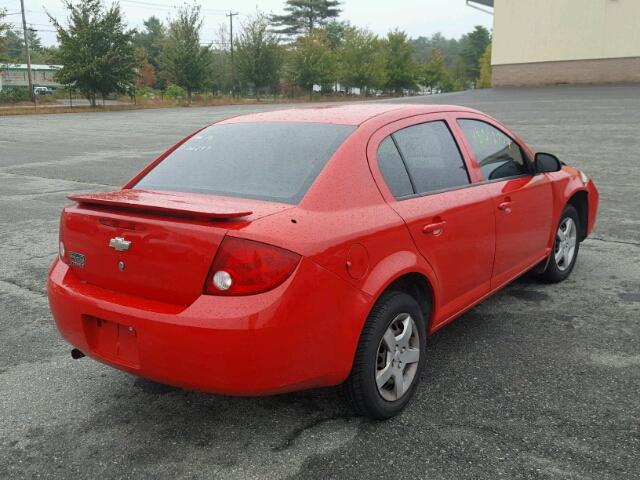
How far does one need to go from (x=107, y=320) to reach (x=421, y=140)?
1.95 metres

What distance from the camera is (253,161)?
3230 mm

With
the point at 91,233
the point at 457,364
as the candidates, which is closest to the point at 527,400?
the point at 457,364

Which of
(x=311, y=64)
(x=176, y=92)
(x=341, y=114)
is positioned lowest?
(x=341, y=114)

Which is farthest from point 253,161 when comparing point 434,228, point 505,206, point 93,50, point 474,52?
point 474,52

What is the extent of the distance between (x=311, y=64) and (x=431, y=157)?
191 ft

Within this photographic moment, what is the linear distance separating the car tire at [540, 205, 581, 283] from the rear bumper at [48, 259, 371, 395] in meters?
2.78

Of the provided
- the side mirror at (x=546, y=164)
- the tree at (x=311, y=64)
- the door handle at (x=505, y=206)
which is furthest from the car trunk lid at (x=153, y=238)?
the tree at (x=311, y=64)

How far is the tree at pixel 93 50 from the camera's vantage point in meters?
42.0

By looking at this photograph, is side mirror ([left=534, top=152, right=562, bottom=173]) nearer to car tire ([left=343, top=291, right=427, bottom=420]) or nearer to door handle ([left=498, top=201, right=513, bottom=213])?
door handle ([left=498, top=201, right=513, bottom=213])

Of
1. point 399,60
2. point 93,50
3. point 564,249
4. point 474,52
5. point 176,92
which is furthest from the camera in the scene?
point 474,52

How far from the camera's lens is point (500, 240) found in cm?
393

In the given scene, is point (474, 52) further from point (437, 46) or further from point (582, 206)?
point (582, 206)

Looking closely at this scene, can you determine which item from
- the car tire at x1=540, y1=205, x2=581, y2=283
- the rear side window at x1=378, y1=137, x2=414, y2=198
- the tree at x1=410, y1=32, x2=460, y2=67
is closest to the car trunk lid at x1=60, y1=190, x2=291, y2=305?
the rear side window at x1=378, y1=137, x2=414, y2=198

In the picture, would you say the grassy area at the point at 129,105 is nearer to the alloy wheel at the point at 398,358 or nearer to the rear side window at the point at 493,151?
the rear side window at the point at 493,151
